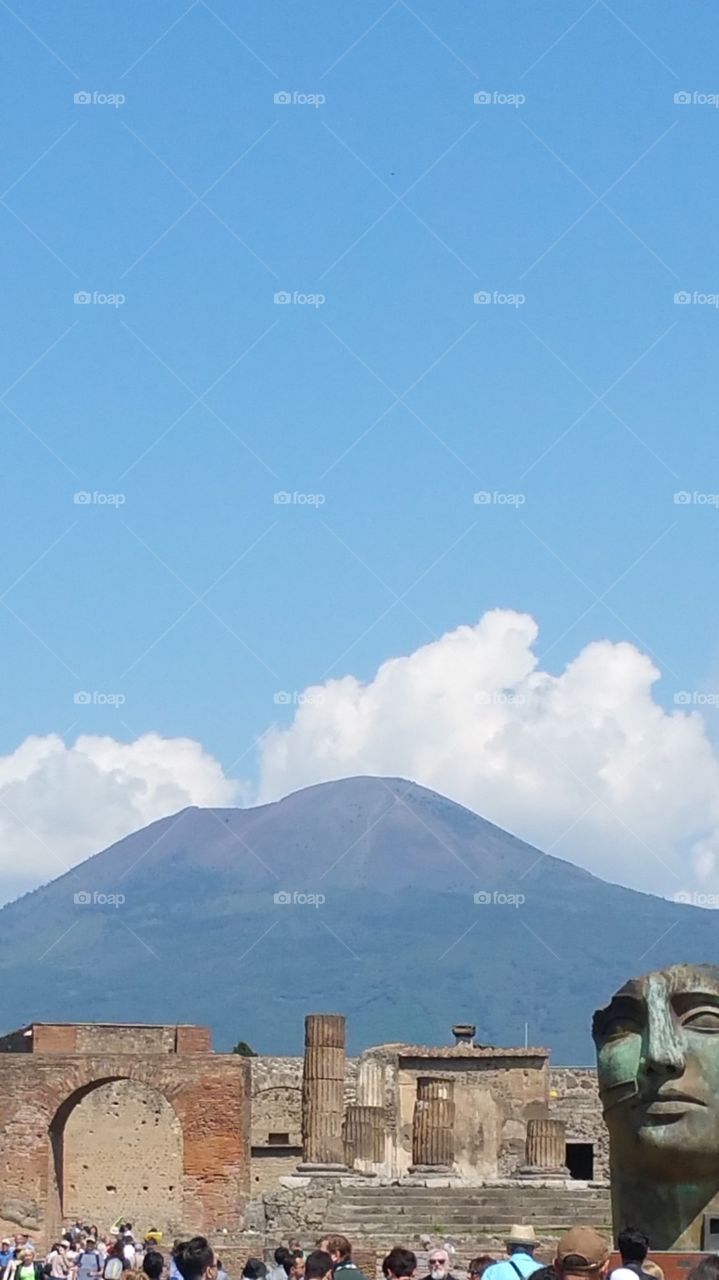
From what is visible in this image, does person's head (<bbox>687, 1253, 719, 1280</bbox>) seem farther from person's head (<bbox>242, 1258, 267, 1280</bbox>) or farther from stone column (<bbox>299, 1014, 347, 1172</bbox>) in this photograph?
stone column (<bbox>299, 1014, 347, 1172</bbox>)

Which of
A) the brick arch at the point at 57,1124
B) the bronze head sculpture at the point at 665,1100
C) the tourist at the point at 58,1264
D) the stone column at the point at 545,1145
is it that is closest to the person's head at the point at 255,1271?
the bronze head sculpture at the point at 665,1100

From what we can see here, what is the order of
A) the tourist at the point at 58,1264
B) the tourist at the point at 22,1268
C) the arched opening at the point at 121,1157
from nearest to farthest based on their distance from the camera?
1. the tourist at the point at 22,1268
2. the tourist at the point at 58,1264
3. the arched opening at the point at 121,1157

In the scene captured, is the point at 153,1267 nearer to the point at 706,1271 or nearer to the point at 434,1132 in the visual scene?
the point at 706,1271

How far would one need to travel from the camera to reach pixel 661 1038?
12.9 metres

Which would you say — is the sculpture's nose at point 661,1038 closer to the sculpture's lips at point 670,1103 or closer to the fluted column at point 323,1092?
the sculpture's lips at point 670,1103

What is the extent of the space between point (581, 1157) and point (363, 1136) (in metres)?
7.74

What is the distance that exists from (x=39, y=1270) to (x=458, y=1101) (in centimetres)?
1560

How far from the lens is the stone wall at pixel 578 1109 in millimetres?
39375

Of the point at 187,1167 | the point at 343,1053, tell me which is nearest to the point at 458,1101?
the point at 343,1053

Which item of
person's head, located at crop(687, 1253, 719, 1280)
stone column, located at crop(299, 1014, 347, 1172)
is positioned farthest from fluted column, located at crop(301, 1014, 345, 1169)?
person's head, located at crop(687, 1253, 719, 1280)

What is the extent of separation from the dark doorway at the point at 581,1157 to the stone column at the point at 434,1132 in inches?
256

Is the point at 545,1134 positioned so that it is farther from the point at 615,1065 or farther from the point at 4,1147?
the point at 615,1065

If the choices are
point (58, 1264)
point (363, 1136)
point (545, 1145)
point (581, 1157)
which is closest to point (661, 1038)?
point (58, 1264)

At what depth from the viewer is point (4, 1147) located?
33.7 metres
